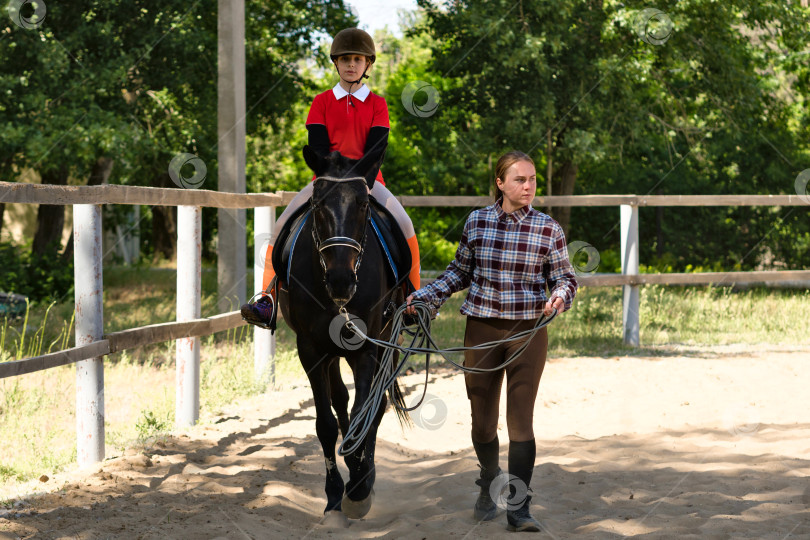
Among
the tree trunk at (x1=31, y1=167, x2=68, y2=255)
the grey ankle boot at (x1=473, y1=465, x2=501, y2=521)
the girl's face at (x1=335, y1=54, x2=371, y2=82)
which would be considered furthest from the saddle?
the tree trunk at (x1=31, y1=167, x2=68, y2=255)

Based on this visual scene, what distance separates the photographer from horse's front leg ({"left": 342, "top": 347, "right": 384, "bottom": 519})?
4680mm

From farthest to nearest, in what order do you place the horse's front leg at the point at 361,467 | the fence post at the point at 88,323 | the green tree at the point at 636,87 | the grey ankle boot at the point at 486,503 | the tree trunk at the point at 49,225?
the tree trunk at the point at 49,225 → the green tree at the point at 636,87 → the fence post at the point at 88,323 → the horse's front leg at the point at 361,467 → the grey ankle boot at the point at 486,503

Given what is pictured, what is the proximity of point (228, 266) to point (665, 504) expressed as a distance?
7.16 metres

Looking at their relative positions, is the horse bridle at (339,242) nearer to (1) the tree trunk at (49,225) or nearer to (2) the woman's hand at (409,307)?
(2) the woman's hand at (409,307)

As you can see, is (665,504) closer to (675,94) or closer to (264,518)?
(264,518)

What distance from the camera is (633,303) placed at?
1034 centimetres

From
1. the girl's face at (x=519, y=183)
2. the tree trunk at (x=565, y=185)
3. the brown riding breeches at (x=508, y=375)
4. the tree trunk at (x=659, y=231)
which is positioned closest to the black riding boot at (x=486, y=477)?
the brown riding breeches at (x=508, y=375)

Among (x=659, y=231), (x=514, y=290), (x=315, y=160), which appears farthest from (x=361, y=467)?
(x=659, y=231)

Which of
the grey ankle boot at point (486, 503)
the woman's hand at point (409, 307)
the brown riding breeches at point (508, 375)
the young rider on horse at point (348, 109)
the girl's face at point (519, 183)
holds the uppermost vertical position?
the young rider on horse at point (348, 109)

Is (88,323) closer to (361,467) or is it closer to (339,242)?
(361,467)

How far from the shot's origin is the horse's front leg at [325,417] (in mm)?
4773

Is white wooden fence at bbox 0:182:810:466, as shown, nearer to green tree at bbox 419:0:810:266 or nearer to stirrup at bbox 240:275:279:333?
stirrup at bbox 240:275:279:333

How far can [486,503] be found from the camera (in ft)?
14.8

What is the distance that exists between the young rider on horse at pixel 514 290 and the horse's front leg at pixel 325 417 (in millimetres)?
755
